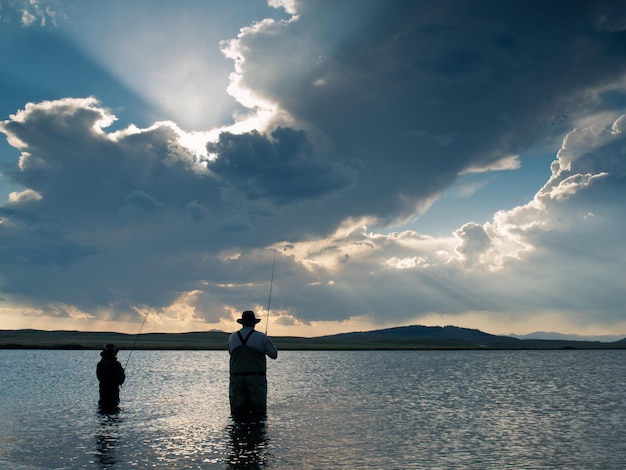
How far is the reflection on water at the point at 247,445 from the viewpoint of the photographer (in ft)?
40.8

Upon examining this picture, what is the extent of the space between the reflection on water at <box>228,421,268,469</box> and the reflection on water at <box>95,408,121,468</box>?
254 cm

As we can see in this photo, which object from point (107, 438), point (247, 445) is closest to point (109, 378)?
point (107, 438)

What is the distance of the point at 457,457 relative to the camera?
1336 cm

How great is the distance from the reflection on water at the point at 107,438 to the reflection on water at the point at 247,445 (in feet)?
8.34

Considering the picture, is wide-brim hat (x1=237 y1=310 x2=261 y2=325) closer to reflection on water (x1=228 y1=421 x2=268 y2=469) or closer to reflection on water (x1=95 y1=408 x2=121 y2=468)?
reflection on water (x1=228 y1=421 x2=268 y2=469)

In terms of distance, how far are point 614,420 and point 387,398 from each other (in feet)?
33.1

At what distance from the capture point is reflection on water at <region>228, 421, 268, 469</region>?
1242cm

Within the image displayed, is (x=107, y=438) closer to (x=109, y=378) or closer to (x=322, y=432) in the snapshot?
(x=109, y=378)

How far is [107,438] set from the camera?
15.7 metres


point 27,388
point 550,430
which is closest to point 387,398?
point 550,430

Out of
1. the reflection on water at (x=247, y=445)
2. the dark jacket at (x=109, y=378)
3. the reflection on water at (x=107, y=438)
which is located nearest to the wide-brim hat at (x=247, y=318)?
the reflection on water at (x=247, y=445)

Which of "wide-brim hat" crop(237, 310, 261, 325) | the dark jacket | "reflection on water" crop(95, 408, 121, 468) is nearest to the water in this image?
"reflection on water" crop(95, 408, 121, 468)

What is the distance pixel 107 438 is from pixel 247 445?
4.05 meters

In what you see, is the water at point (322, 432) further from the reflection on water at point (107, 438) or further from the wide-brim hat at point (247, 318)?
the wide-brim hat at point (247, 318)
